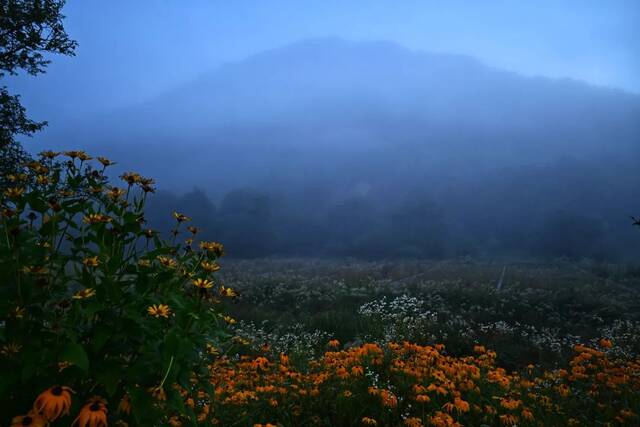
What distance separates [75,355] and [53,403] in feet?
0.72

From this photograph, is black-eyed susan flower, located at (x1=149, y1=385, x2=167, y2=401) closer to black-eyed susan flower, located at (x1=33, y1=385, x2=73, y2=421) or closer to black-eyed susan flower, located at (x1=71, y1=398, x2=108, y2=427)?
black-eyed susan flower, located at (x1=71, y1=398, x2=108, y2=427)

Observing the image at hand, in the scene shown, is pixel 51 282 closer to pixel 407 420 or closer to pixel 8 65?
pixel 407 420

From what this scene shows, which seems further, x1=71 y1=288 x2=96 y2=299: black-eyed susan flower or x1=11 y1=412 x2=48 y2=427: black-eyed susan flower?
x1=71 y1=288 x2=96 y2=299: black-eyed susan flower

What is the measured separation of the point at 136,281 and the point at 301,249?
109117 millimetres

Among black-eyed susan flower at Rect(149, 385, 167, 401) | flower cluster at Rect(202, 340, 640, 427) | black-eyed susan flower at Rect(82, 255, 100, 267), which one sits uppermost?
black-eyed susan flower at Rect(82, 255, 100, 267)

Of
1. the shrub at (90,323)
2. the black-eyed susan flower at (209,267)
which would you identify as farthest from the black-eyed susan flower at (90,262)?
the black-eyed susan flower at (209,267)

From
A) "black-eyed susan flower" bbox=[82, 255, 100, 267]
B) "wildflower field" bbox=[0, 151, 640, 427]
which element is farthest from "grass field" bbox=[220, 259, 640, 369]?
"black-eyed susan flower" bbox=[82, 255, 100, 267]

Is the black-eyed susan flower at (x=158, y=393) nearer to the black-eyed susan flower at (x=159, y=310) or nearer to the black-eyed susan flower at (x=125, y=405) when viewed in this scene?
the black-eyed susan flower at (x=125, y=405)

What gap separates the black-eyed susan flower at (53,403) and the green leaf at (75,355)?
15cm

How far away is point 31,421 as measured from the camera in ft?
6.54

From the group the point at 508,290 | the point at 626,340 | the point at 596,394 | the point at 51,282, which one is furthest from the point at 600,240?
the point at 51,282

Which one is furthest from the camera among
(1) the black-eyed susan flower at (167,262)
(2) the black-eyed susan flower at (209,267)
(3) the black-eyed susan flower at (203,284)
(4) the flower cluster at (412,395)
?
(4) the flower cluster at (412,395)

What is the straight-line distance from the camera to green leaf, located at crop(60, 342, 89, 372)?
195cm

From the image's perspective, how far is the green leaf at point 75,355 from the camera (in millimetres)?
1945
